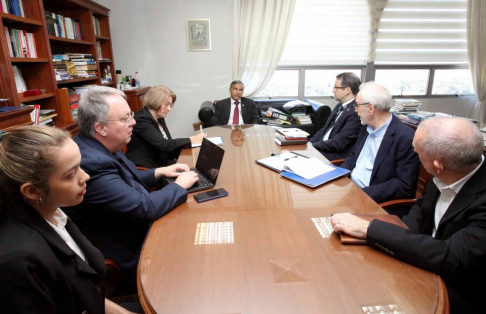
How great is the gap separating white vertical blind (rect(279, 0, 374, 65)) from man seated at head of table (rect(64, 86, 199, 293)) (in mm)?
3642

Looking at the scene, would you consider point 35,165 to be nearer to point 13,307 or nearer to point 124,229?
point 13,307

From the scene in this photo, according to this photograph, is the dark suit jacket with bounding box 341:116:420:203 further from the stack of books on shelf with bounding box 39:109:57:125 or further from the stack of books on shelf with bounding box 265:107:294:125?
the stack of books on shelf with bounding box 39:109:57:125

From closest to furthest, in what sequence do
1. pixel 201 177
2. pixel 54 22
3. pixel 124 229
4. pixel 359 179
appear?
pixel 124 229 → pixel 201 177 → pixel 359 179 → pixel 54 22

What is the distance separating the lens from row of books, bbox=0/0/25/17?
2.43 m

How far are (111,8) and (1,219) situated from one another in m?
4.40

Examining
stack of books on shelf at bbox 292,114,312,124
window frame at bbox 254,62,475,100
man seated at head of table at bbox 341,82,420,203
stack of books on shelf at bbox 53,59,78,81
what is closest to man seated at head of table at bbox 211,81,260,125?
stack of books on shelf at bbox 292,114,312,124

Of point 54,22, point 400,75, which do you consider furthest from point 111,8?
point 400,75

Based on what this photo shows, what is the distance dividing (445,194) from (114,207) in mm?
1346

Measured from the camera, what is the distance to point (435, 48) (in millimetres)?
4652

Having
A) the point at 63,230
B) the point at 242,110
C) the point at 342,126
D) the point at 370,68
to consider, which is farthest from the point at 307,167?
the point at 370,68

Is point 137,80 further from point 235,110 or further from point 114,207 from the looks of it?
point 114,207

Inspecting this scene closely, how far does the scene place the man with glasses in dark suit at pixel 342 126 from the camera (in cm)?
265

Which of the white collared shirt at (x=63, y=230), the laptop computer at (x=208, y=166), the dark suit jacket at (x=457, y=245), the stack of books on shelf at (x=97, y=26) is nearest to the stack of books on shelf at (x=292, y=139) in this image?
the laptop computer at (x=208, y=166)

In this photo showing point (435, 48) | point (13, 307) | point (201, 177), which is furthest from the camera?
point (435, 48)
